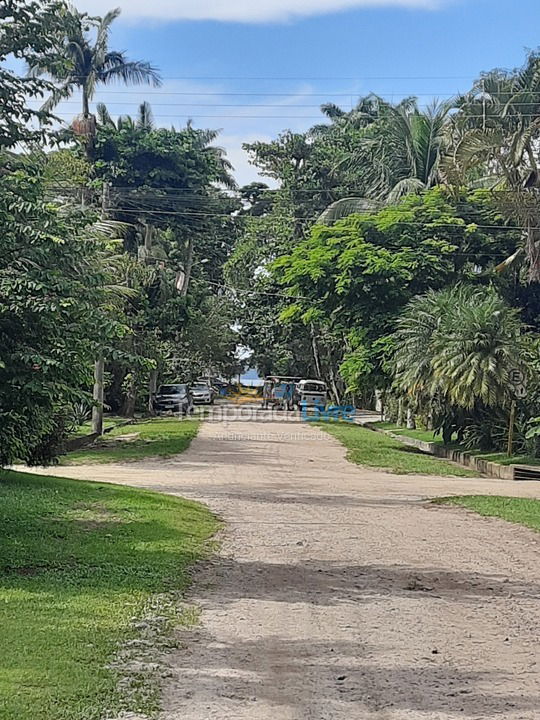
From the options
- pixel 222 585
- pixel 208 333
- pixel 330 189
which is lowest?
pixel 222 585

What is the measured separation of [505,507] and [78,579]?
9.11m

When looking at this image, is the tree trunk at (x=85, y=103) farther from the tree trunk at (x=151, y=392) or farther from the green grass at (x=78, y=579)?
the green grass at (x=78, y=579)

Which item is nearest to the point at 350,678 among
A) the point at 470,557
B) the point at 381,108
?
the point at 470,557

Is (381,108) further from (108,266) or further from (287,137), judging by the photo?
(108,266)

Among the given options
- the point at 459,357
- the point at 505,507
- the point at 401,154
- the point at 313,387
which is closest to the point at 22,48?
the point at 505,507

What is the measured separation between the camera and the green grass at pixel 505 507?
14312 mm

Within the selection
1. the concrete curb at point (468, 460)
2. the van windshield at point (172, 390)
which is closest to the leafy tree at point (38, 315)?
the concrete curb at point (468, 460)

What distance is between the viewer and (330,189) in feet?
179

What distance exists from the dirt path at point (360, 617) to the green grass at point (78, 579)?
44 centimetres

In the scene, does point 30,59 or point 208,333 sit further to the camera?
point 208,333

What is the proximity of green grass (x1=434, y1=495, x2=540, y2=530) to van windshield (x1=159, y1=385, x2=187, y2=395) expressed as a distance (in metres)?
30.6

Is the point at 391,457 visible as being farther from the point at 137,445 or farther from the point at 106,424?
the point at 106,424

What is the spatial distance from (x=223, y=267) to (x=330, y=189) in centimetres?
986

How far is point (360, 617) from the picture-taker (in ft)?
25.8
